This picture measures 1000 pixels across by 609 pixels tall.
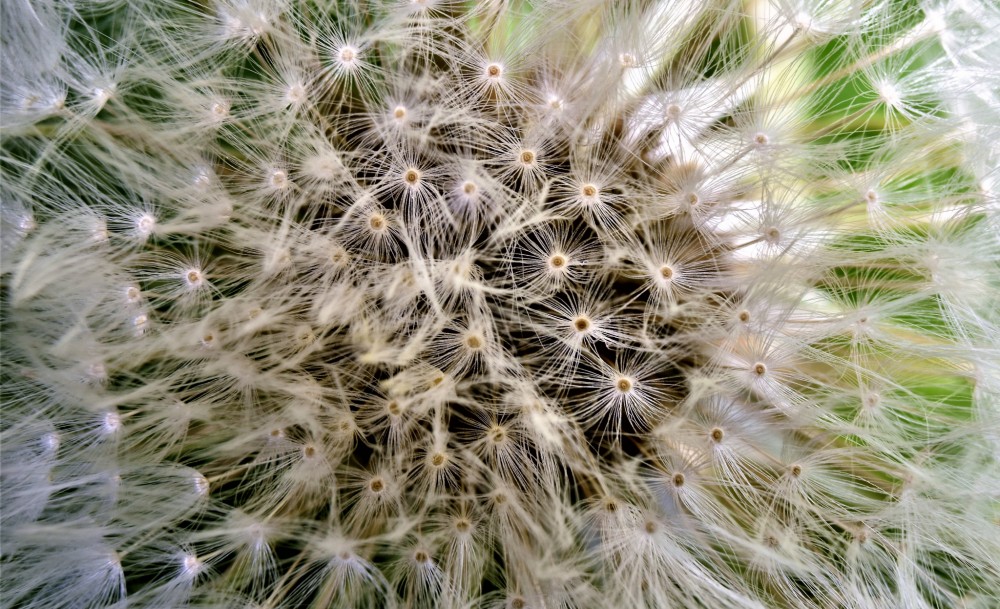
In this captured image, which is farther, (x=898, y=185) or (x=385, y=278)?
(x=898, y=185)

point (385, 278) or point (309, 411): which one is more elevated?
point (385, 278)

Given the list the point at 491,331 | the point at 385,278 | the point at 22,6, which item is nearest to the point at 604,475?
the point at 491,331

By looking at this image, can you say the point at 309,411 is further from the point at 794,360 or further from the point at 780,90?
the point at 780,90

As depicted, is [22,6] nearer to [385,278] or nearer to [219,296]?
[219,296]

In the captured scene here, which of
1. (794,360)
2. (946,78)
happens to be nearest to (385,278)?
(794,360)

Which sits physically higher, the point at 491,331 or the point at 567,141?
the point at 567,141

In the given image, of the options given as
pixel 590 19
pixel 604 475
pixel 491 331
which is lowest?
pixel 604 475
